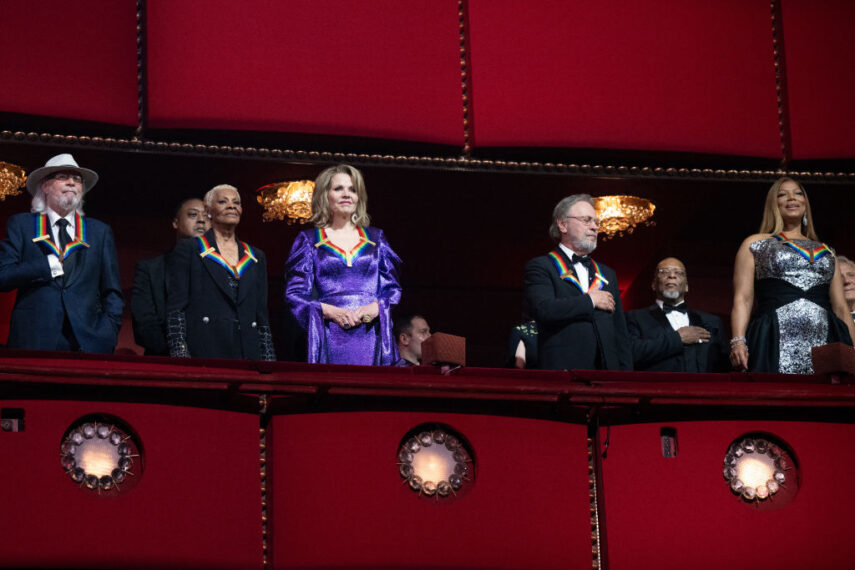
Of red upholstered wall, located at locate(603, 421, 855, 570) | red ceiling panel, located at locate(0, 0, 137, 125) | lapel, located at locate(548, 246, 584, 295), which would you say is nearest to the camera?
red upholstered wall, located at locate(603, 421, 855, 570)

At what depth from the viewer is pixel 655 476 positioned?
18.6 feet

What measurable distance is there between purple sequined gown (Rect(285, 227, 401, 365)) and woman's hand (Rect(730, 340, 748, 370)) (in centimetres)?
140

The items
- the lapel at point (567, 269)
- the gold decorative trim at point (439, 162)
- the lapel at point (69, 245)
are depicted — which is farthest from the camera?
the gold decorative trim at point (439, 162)

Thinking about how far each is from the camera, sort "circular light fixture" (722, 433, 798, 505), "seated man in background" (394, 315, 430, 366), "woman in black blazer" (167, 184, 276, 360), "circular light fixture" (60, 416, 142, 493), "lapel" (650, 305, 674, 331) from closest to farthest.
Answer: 1. "circular light fixture" (60, 416, 142, 493)
2. "circular light fixture" (722, 433, 798, 505)
3. "woman in black blazer" (167, 184, 276, 360)
4. "lapel" (650, 305, 674, 331)
5. "seated man in background" (394, 315, 430, 366)

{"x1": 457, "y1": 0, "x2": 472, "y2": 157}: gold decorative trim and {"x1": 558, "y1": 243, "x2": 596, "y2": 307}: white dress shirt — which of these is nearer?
{"x1": 558, "y1": 243, "x2": 596, "y2": 307}: white dress shirt

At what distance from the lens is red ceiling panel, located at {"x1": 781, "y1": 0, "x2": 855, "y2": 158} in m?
8.53

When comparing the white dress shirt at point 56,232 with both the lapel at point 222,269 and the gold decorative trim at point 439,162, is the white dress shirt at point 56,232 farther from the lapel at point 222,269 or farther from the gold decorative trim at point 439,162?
the gold decorative trim at point 439,162

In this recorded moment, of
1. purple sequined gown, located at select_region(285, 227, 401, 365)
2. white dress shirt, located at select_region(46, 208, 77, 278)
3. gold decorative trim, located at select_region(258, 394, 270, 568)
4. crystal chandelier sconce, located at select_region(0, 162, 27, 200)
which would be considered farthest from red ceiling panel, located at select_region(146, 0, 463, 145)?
gold decorative trim, located at select_region(258, 394, 270, 568)

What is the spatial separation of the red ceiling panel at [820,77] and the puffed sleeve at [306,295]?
3.26m

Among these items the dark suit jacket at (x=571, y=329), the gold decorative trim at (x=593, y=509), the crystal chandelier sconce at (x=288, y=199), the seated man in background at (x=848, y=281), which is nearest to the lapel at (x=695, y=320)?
the seated man in background at (x=848, y=281)

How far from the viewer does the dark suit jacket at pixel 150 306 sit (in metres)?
6.29

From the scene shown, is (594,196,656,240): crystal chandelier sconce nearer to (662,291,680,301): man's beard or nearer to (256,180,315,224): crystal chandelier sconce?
(662,291,680,301): man's beard

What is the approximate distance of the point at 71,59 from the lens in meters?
7.77

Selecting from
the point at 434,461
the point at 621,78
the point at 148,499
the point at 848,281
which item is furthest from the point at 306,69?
the point at 148,499
